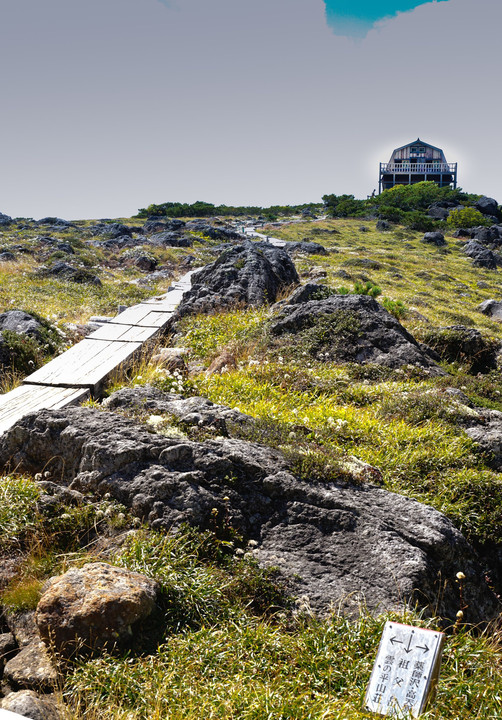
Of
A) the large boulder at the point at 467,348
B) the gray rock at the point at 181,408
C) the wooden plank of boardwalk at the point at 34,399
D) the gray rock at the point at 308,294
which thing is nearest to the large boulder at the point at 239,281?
the gray rock at the point at 308,294

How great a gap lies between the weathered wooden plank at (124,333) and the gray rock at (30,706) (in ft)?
22.9

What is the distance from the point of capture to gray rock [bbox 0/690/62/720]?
258 centimetres

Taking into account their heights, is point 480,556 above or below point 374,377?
below

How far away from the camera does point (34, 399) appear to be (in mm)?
6387

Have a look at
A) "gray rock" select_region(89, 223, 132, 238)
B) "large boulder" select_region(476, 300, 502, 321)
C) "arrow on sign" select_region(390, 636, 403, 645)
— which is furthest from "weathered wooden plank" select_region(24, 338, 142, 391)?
"gray rock" select_region(89, 223, 132, 238)

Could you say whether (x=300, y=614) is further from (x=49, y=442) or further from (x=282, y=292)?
(x=282, y=292)

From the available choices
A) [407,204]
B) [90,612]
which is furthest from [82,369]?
[407,204]

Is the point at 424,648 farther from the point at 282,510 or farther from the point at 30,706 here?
the point at 30,706

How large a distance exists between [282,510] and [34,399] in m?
3.71

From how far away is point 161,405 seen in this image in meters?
5.54

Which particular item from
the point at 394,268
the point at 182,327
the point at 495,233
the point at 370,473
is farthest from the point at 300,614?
the point at 495,233

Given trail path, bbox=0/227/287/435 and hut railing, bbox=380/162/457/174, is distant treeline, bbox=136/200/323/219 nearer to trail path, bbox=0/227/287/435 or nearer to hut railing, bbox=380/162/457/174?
→ hut railing, bbox=380/162/457/174

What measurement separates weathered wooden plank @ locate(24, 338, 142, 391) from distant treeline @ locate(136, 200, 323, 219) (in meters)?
63.1

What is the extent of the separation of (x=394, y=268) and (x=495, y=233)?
1114 inches
